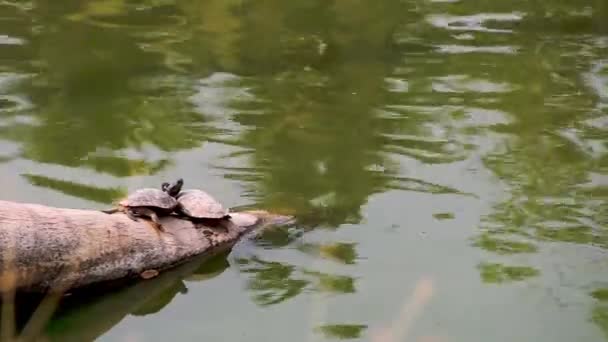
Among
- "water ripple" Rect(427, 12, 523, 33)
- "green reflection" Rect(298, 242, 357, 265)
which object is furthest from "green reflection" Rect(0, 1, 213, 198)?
"water ripple" Rect(427, 12, 523, 33)

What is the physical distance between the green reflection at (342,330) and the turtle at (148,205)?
90 centimetres

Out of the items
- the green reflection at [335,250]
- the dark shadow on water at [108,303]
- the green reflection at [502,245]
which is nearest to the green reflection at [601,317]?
the green reflection at [502,245]

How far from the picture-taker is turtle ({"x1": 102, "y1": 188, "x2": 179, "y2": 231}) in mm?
4402

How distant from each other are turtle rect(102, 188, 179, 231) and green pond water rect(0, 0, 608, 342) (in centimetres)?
29

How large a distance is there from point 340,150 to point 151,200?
1.74 metres

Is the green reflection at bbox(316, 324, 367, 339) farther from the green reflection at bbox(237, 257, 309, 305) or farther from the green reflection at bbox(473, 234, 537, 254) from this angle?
the green reflection at bbox(473, 234, 537, 254)

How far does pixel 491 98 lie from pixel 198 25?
2704 mm

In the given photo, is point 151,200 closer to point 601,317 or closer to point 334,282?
point 334,282

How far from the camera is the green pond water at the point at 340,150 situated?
4363 mm

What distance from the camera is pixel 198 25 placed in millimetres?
8055

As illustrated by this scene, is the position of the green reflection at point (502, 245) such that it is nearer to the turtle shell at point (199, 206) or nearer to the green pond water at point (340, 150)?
the green pond water at point (340, 150)

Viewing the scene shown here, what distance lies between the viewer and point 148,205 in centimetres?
439

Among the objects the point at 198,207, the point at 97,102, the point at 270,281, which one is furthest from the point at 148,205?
the point at 97,102

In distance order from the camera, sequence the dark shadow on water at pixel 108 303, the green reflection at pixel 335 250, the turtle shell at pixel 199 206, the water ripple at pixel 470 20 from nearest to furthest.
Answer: the dark shadow on water at pixel 108 303
the turtle shell at pixel 199 206
the green reflection at pixel 335 250
the water ripple at pixel 470 20
